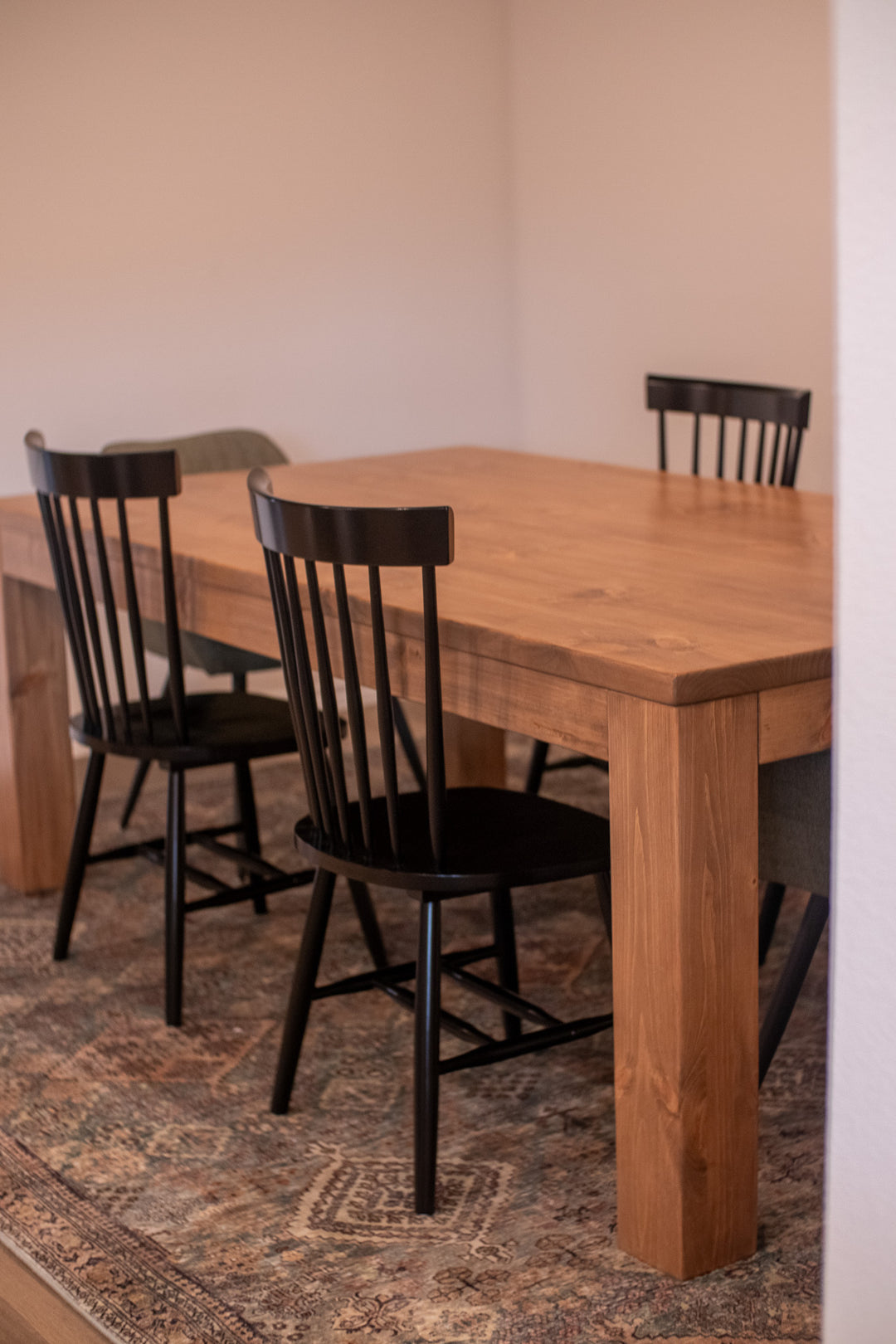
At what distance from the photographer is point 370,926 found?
2621mm

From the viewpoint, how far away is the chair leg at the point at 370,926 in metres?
2.59

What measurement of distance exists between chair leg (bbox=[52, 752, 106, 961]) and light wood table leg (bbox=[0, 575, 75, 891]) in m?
0.39

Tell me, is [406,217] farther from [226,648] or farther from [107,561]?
[107,561]

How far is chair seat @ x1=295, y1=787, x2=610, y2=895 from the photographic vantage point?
1.90m

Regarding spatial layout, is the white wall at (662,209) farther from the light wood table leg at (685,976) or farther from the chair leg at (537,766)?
the light wood table leg at (685,976)

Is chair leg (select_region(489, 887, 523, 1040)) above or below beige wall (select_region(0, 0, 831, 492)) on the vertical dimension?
below

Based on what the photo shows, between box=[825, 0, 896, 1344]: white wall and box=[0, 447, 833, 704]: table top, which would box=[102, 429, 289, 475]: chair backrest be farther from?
box=[825, 0, 896, 1344]: white wall

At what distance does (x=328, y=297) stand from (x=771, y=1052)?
307cm

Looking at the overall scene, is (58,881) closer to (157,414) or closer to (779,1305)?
(157,414)

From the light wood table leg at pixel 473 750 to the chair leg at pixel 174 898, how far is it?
2.27 ft

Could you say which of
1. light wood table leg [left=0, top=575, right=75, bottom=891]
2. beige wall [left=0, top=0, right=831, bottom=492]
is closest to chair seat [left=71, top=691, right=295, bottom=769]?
light wood table leg [left=0, top=575, right=75, bottom=891]

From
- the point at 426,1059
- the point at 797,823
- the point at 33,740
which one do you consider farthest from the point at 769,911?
the point at 33,740

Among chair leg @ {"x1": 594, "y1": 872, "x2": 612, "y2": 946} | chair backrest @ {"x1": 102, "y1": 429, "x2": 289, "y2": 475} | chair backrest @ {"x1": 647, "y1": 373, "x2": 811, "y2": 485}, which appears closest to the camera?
chair leg @ {"x1": 594, "y1": 872, "x2": 612, "y2": 946}

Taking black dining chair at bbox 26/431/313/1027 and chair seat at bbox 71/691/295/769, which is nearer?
black dining chair at bbox 26/431/313/1027
